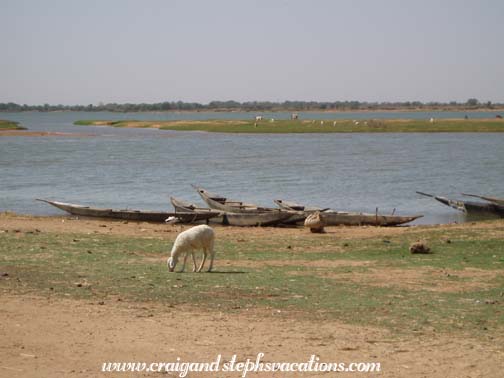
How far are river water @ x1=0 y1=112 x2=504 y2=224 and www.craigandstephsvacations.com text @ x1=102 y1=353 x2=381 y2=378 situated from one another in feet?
64.7

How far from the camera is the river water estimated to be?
34.2 meters

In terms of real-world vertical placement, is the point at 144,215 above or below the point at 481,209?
below

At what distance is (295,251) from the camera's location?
1773cm

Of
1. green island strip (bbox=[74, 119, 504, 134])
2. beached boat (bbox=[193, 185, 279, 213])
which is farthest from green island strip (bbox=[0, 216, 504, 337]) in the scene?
green island strip (bbox=[74, 119, 504, 134])

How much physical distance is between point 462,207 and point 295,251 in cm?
1180

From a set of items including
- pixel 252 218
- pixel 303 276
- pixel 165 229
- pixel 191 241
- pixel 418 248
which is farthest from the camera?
pixel 252 218

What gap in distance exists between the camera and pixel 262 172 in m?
46.7

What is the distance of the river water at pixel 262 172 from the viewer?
3425 cm

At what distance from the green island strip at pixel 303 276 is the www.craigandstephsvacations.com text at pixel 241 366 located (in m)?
1.66

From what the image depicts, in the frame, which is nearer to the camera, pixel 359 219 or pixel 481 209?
pixel 359 219

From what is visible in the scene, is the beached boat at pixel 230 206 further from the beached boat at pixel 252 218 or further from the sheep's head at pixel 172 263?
the sheep's head at pixel 172 263

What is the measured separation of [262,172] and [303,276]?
3307 centimetres

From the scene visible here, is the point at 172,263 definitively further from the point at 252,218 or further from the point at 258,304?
the point at 252,218

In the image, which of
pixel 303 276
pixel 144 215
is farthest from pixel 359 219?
pixel 303 276
